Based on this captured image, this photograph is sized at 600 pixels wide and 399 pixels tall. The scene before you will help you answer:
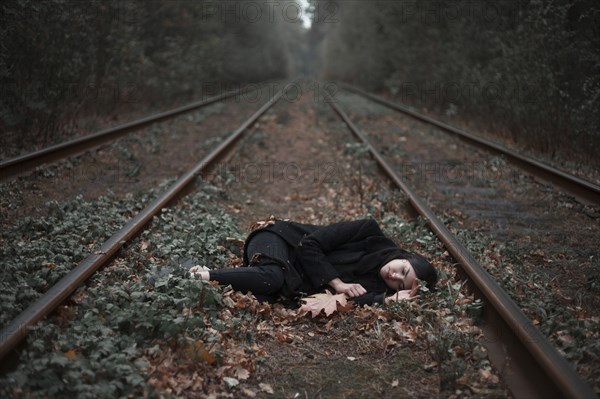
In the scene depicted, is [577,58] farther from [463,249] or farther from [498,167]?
[463,249]

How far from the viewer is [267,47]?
43.5 meters

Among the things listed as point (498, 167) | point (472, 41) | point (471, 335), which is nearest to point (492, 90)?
point (472, 41)

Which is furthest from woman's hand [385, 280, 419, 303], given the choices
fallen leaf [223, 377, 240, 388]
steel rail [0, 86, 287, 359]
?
steel rail [0, 86, 287, 359]

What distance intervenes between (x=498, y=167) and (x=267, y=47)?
37413 mm

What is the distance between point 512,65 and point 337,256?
904 cm

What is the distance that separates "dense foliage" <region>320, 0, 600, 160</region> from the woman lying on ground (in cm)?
628

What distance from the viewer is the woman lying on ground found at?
147 inches

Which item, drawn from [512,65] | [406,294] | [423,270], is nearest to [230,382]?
[406,294]

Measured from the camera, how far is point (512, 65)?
11.5 metres

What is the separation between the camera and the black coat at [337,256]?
3.89 meters

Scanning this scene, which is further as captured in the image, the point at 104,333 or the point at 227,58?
the point at 227,58

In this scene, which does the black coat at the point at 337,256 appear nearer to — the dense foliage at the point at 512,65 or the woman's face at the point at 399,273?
the woman's face at the point at 399,273

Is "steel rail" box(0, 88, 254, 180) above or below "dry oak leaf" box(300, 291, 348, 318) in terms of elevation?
above

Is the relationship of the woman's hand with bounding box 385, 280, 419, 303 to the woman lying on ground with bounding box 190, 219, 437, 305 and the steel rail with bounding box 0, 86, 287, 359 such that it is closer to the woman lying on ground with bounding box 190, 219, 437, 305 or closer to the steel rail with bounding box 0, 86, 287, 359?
the woman lying on ground with bounding box 190, 219, 437, 305
